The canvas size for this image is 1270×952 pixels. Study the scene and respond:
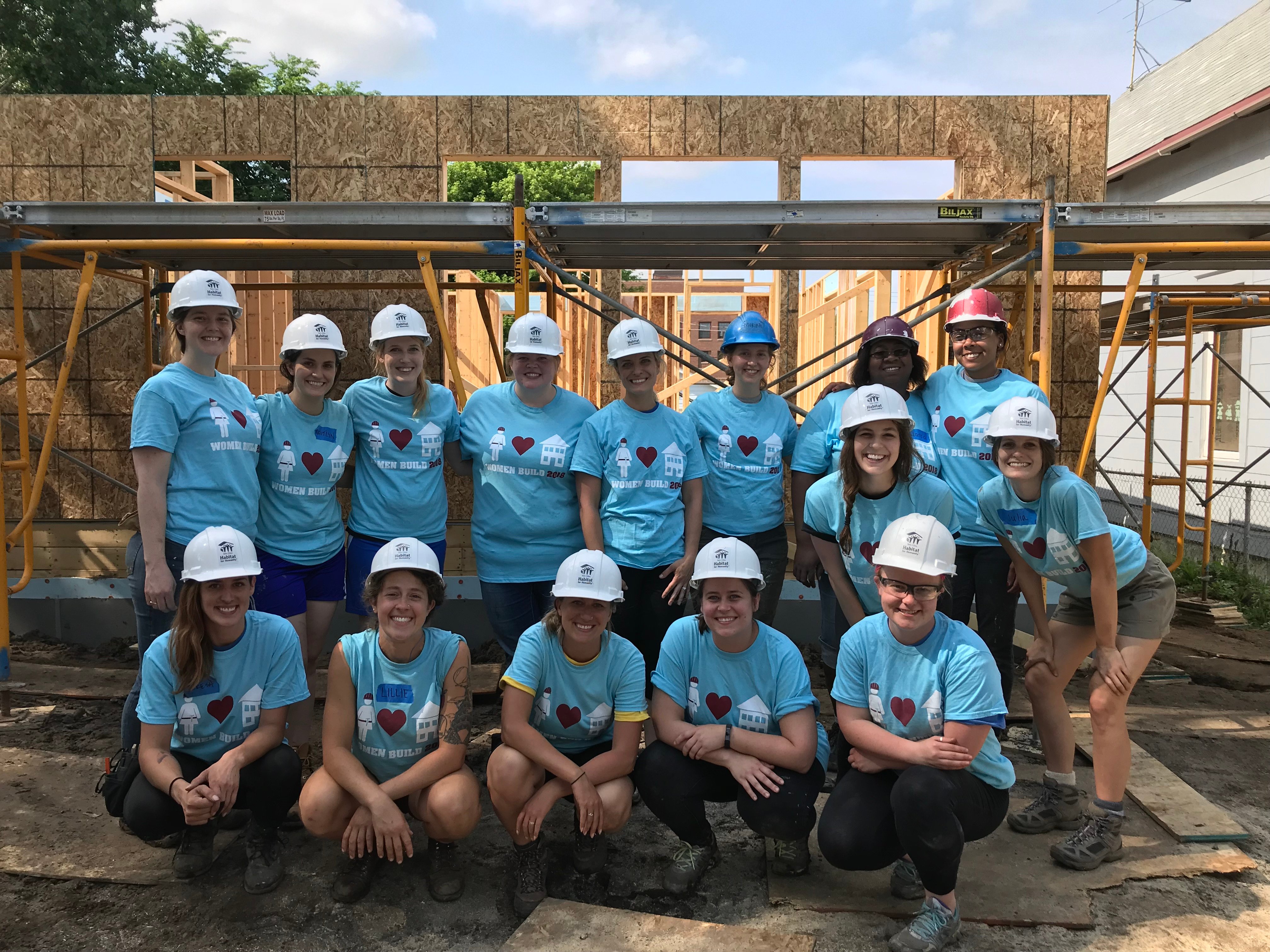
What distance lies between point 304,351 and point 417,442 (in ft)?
1.88

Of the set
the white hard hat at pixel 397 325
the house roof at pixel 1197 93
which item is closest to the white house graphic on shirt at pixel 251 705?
the white hard hat at pixel 397 325

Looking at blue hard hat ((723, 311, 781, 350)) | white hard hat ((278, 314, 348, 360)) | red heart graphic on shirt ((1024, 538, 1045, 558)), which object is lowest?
red heart graphic on shirt ((1024, 538, 1045, 558))

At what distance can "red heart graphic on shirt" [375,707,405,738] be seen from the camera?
10.3 feet

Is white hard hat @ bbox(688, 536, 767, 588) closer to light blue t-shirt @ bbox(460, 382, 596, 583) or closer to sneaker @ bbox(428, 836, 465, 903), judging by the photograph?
light blue t-shirt @ bbox(460, 382, 596, 583)

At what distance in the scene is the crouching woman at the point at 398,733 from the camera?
3.05 metres

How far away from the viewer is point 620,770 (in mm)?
3168

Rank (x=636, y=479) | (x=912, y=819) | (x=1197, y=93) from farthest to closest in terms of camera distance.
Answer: (x=1197, y=93) < (x=636, y=479) < (x=912, y=819)

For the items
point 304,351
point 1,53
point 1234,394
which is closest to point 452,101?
point 304,351

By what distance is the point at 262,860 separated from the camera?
3.23 m

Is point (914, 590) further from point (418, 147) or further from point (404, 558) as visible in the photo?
point (418, 147)

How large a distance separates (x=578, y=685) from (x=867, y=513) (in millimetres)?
1256

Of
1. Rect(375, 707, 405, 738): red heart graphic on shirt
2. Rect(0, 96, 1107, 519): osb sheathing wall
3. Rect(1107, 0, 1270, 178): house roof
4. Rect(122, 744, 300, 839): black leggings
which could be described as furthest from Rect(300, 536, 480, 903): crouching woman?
Rect(1107, 0, 1270, 178): house roof

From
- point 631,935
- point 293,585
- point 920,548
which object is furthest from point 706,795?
point 293,585

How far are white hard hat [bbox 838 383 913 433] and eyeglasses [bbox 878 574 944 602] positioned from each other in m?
0.66
